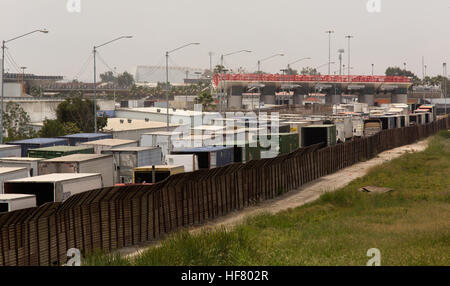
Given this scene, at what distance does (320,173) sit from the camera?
51719 millimetres

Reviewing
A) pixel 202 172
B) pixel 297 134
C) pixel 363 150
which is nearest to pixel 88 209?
pixel 202 172

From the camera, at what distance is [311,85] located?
17700 cm

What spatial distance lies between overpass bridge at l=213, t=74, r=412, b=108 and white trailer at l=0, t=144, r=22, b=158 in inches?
4336

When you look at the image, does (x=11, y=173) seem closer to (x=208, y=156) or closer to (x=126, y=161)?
(x=126, y=161)

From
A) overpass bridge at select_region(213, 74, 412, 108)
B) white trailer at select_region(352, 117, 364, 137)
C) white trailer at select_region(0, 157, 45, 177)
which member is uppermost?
overpass bridge at select_region(213, 74, 412, 108)

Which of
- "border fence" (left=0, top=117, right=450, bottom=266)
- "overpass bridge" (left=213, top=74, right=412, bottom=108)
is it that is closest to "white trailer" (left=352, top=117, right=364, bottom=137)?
"border fence" (left=0, top=117, right=450, bottom=266)

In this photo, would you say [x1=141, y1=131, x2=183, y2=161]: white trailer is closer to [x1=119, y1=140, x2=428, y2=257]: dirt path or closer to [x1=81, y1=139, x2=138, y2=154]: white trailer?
[x1=81, y1=139, x2=138, y2=154]: white trailer

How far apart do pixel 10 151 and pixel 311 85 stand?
463ft

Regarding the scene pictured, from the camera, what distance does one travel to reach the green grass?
2217 cm

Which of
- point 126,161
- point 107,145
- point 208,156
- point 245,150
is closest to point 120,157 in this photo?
point 126,161

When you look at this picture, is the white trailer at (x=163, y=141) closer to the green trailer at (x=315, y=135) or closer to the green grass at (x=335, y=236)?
the green grass at (x=335, y=236)
